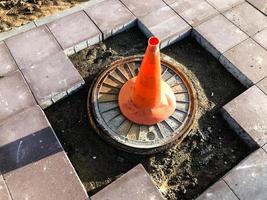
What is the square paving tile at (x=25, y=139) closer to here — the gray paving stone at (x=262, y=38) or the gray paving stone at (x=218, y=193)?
the gray paving stone at (x=218, y=193)

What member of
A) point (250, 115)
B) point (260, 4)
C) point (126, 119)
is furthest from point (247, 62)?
point (126, 119)

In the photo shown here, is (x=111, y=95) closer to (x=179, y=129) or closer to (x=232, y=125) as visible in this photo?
(x=179, y=129)

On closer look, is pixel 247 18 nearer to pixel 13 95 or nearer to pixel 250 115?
pixel 250 115

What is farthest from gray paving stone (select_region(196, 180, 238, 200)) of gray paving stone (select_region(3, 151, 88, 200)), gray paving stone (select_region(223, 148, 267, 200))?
gray paving stone (select_region(3, 151, 88, 200))

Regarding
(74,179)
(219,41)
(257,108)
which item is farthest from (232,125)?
(74,179)

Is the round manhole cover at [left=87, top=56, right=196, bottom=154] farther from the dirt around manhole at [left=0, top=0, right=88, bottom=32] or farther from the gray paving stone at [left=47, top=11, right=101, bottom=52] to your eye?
the dirt around manhole at [left=0, top=0, right=88, bottom=32]

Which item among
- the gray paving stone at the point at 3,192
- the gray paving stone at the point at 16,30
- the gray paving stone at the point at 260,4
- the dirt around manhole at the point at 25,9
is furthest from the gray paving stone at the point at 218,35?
the gray paving stone at the point at 3,192

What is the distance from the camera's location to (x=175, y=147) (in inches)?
161

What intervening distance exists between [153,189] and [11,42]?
10.0 feet

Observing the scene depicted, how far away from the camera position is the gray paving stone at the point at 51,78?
434 centimetres

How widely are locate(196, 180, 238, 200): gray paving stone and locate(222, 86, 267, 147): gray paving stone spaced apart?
2.48 ft

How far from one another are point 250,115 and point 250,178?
0.89 meters

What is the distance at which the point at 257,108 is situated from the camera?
4324 mm

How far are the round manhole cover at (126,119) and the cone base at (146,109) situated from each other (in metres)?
0.07
